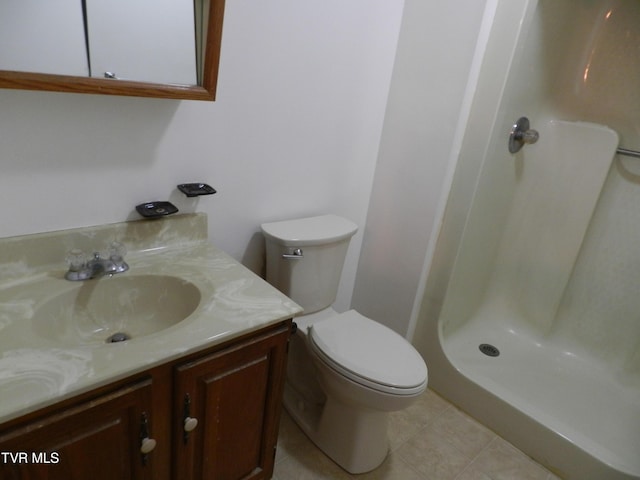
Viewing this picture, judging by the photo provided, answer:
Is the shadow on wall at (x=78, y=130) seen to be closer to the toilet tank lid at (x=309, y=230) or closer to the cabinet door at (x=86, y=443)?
the toilet tank lid at (x=309, y=230)

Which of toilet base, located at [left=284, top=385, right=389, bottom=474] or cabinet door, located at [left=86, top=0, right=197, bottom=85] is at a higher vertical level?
cabinet door, located at [left=86, top=0, right=197, bottom=85]

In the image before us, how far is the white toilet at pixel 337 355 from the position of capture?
1.31 metres

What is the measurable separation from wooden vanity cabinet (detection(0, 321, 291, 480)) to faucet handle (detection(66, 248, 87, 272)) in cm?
42

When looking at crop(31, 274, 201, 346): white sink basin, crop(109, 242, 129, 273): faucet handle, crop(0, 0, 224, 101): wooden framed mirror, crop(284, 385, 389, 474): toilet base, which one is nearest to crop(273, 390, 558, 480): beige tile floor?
crop(284, 385, 389, 474): toilet base

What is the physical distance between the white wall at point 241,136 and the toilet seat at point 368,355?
0.40m

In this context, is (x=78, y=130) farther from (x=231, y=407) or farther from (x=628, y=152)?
(x=628, y=152)

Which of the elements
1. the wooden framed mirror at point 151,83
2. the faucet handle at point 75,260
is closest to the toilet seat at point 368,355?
the faucet handle at point 75,260

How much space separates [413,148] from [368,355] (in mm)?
877

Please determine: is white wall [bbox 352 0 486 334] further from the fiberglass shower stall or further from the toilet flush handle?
the toilet flush handle

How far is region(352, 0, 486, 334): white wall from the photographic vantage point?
5.04ft

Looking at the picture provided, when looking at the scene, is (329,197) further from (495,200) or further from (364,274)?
(495,200)

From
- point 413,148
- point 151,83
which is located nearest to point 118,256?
point 151,83

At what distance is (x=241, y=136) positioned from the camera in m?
1.35

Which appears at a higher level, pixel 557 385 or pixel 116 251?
pixel 116 251
